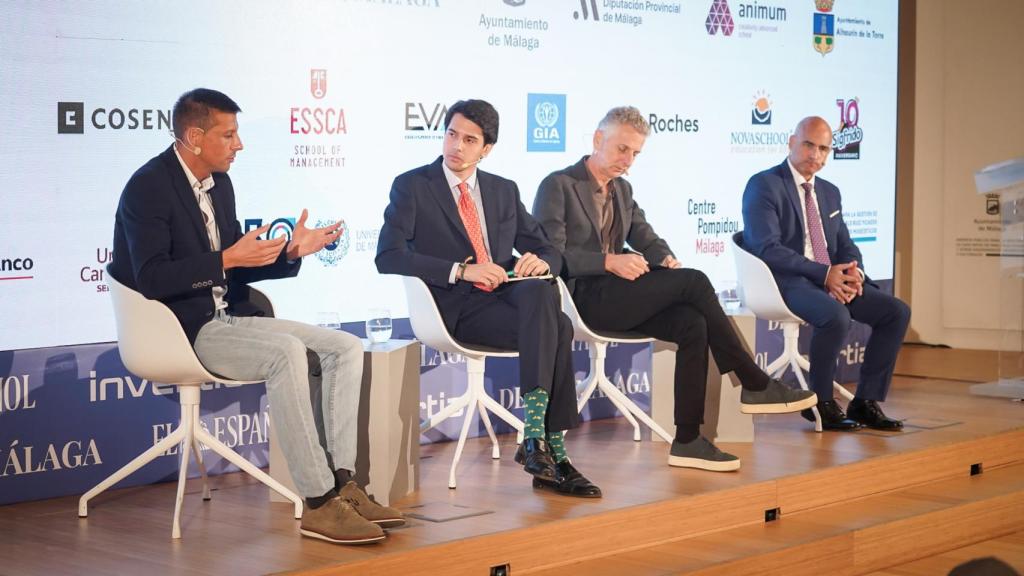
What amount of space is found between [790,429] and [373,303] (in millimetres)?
1924

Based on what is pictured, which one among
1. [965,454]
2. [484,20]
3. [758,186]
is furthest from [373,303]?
[965,454]

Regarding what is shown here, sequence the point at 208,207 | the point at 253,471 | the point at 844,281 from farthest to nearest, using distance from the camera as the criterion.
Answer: the point at 844,281 → the point at 208,207 → the point at 253,471

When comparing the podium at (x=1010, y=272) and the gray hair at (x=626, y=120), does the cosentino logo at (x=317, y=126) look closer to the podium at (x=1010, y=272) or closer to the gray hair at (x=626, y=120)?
the gray hair at (x=626, y=120)

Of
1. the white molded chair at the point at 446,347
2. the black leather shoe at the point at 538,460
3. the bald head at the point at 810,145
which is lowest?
the black leather shoe at the point at 538,460

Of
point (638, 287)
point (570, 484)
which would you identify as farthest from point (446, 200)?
point (570, 484)

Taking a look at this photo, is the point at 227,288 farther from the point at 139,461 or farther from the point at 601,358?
the point at 601,358

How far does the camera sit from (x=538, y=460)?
175 inches

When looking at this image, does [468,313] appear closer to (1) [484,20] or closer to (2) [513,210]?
(2) [513,210]

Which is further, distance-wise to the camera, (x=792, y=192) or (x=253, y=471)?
(x=792, y=192)

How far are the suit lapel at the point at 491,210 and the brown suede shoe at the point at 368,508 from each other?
1.29 meters

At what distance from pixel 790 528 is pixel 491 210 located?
1563 millimetres

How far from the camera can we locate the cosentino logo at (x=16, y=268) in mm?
4410

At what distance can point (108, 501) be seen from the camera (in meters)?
4.46

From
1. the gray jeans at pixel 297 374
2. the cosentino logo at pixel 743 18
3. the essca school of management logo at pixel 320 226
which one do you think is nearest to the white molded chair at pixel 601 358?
Result: the essca school of management logo at pixel 320 226
